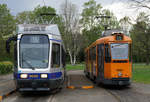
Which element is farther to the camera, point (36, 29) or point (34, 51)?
point (36, 29)

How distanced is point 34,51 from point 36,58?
341mm

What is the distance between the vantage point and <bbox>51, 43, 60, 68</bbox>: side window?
10820 mm

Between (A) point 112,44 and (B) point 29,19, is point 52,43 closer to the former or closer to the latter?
(A) point 112,44

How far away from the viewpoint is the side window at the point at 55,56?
35.5ft

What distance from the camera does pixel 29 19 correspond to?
53500mm

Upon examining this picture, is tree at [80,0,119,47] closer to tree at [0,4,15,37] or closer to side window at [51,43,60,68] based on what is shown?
tree at [0,4,15,37]

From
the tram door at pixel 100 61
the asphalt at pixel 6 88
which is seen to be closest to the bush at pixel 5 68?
the asphalt at pixel 6 88

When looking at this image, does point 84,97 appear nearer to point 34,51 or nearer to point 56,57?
point 56,57

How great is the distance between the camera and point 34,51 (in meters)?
→ 10.6

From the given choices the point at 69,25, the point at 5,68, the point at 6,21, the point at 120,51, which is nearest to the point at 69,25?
the point at 69,25

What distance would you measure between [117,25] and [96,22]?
4903 millimetres

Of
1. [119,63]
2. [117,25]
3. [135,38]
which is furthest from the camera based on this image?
[117,25]

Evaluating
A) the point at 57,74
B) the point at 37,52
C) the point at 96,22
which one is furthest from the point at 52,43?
the point at 96,22

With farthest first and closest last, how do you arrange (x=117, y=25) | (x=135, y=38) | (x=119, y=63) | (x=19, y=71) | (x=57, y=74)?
(x=117, y=25), (x=135, y=38), (x=119, y=63), (x=57, y=74), (x=19, y=71)
